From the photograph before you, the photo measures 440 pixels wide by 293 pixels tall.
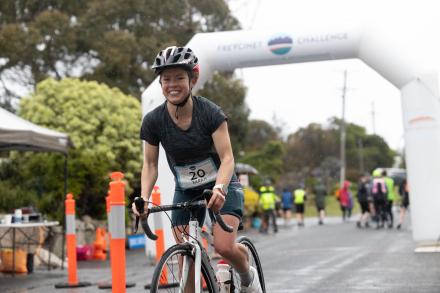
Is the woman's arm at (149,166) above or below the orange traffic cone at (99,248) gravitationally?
above

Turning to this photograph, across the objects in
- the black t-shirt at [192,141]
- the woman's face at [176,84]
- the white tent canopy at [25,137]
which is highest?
the white tent canopy at [25,137]

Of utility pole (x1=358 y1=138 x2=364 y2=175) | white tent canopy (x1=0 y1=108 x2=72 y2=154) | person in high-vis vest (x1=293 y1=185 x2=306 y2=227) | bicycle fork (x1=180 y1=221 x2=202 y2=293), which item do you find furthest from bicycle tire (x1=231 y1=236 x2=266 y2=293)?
utility pole (x1=358 y1=138 x2=364 y2=175)

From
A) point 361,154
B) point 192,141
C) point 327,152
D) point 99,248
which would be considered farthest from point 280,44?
point 361,154

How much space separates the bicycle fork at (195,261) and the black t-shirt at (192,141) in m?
0.35

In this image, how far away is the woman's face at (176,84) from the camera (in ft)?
16.9

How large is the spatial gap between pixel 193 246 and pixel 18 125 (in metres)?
7.82

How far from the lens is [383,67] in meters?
14.9

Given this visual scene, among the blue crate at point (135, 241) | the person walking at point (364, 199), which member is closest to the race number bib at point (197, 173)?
the blue crate at point (135, 241)

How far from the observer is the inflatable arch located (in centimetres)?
1438

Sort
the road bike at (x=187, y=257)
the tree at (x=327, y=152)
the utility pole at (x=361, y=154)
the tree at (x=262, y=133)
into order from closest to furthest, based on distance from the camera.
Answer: the road bike at (x=187, y=257)
the tree at (x=327, y=152)
the tree at (x=262, y=133)
the utility pole at (x=361, y=154)

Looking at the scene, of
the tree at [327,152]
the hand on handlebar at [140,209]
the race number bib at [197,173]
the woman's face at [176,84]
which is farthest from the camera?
the tree at [327,152]

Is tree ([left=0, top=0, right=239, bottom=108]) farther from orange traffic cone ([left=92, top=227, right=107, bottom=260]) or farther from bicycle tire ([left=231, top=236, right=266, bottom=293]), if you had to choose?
bicycle tire ([left=231, top=236, right=266, bottom=293])

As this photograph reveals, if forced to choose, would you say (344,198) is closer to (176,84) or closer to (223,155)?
(223,155)

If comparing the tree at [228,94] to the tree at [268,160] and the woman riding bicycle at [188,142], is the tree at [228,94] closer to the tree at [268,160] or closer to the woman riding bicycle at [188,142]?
the tree at [268,160]
